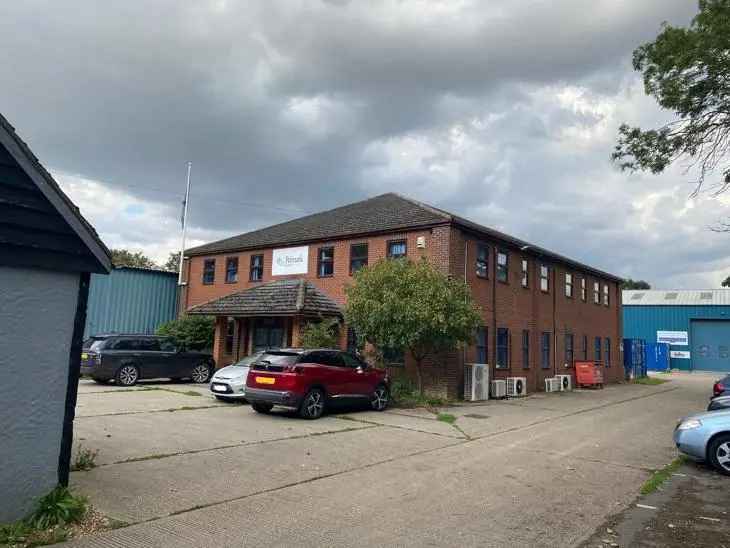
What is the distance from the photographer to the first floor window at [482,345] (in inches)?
789

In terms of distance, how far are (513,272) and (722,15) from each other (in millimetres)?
10970

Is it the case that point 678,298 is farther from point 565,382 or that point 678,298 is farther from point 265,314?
point 265,314

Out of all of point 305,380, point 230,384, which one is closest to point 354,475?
point 305,380

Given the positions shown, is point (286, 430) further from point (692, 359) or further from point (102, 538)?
point (692, 359)

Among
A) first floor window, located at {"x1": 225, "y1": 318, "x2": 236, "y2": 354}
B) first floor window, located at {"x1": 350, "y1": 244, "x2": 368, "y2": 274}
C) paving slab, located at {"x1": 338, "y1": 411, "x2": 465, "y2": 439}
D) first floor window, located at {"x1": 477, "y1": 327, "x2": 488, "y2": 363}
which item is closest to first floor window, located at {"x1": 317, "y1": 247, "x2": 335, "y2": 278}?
first floor window, located at {"x1": 350, "y1": 244, "x2": 368, "y2": 274}

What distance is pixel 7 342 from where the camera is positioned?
5266mm

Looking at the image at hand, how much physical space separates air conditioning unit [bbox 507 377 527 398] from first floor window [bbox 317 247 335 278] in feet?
25.2

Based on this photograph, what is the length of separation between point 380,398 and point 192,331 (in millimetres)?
12569

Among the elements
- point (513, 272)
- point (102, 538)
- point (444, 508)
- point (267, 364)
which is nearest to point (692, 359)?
point (513, 272)

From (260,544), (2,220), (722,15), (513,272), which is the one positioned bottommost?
(260,544)

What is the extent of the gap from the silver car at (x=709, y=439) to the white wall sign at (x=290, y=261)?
15.9 meters

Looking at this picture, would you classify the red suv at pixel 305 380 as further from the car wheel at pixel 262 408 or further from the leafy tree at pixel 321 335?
the leafy tree at pixel 321 335

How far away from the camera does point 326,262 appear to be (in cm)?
2250

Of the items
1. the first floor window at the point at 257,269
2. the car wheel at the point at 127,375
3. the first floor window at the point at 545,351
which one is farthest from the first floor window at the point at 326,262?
the first floor window at the point at 545,351
